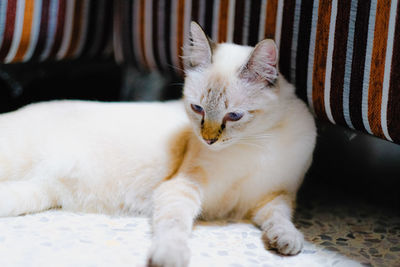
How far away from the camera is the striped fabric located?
5.54ft

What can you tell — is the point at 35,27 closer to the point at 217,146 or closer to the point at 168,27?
the point at 168,27

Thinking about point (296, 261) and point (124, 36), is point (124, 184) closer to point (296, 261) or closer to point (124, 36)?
point (296, 261)

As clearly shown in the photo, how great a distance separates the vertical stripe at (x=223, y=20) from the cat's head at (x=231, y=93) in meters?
0.31

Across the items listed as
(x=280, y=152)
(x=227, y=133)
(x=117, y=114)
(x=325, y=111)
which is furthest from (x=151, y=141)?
(x=325, y=111)

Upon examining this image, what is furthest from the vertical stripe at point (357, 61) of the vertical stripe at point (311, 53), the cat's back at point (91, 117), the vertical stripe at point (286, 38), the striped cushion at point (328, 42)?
the cat's back at point (91, 117)

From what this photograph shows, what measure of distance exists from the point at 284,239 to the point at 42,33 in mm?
1251

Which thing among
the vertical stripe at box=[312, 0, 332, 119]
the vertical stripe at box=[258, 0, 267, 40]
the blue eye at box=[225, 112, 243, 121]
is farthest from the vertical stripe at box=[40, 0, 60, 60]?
the vertical stripe at box=[312, 0, 332, 119]

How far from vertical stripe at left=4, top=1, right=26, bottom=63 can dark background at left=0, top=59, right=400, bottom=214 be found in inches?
10.1

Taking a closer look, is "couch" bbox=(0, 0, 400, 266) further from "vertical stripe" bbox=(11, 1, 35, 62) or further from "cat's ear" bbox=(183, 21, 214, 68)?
"cat's ear" bbox=(183, 21, 214, 68)

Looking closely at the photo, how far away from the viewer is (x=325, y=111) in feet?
4.68

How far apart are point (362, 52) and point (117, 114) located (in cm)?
81

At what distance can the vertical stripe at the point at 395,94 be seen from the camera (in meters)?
1.16

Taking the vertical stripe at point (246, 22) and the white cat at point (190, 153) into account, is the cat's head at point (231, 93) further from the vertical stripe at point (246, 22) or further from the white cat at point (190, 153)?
the vertical stripe at point (246, 22)

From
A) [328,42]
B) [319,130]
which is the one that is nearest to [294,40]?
[328,42]
